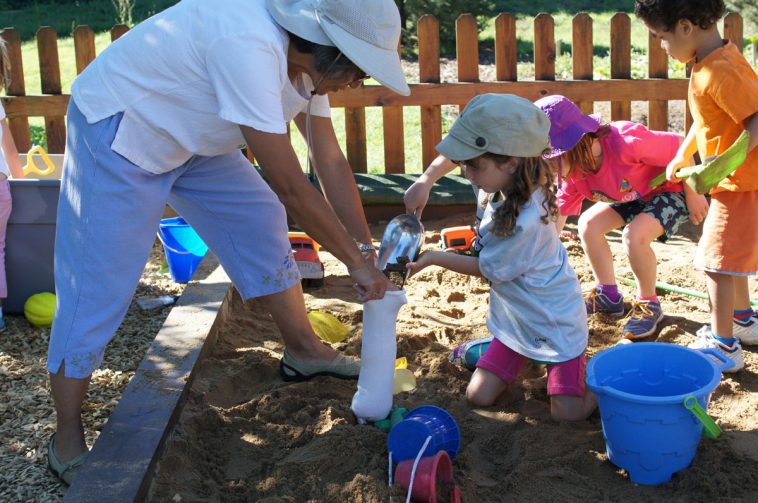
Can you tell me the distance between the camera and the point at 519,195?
9.66 feet

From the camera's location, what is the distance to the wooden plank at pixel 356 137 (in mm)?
6191

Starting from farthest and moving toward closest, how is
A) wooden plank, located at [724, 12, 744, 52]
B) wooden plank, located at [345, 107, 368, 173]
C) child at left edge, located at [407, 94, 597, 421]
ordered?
wooden plank, located at [345, 107, 368, 173], wooden plank, located at [724, 12, 744, 52], child at left edge, located at [407, 94, 597, 421]

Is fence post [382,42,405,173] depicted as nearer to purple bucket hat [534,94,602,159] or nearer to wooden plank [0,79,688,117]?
wooden plank [0,79,688,117]

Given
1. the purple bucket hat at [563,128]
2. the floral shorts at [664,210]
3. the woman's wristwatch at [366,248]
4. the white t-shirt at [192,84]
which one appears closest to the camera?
the white t-shirt at [192,84]

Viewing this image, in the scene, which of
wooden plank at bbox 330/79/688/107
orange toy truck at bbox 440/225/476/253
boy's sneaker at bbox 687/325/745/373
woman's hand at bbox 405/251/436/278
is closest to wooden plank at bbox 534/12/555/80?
wooden plank at bbox 330/79/688/107

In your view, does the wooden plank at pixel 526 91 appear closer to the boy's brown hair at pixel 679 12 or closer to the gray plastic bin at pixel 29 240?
the gray plastic bin at pixel 29 240

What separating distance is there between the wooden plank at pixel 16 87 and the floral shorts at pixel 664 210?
426cm

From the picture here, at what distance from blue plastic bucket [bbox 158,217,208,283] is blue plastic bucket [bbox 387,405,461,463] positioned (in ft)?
7.57

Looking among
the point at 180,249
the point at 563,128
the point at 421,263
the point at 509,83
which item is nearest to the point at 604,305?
the point at 563,128

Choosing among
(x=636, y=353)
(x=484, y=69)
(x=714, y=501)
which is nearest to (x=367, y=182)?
(x=636, y=353)

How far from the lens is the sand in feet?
8.67

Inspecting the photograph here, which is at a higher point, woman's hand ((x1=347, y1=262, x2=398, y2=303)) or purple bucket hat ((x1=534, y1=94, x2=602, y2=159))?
purple bucket hat ((x1=534, y1=94, x2=602, y2=159))

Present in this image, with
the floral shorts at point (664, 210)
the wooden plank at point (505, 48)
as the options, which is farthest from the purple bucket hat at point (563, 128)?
the wooden plank at point (505, 48)

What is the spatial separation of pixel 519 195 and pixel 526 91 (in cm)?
321
